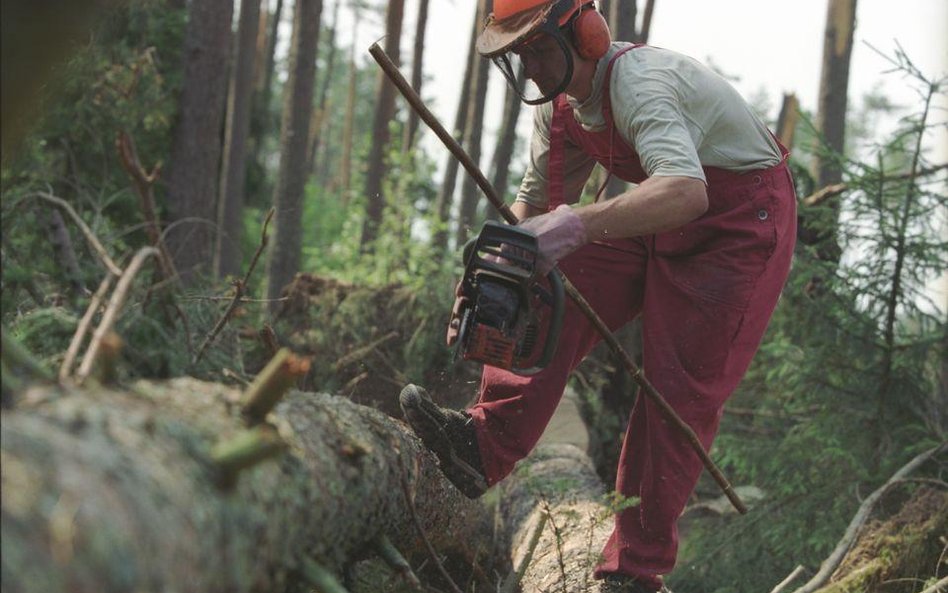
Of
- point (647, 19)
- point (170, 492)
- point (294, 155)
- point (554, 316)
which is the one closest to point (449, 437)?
point (554, 316)

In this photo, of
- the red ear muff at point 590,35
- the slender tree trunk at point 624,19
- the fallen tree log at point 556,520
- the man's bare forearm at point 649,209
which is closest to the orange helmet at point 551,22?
the red ear muff at point 590,35

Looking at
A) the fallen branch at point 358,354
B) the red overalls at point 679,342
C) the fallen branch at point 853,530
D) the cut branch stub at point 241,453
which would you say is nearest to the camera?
the cut branch stub at point 241,453

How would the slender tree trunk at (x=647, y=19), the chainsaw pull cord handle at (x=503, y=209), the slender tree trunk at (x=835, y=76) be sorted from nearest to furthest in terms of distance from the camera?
the chainsaw pull cord handle at (x=503, y=209) → the slender tree trunk at (x=835, y=76) → the slender tree trunk at (x=647, y=19)

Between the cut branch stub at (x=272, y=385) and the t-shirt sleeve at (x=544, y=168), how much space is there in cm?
238

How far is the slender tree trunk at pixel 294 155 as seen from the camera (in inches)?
464

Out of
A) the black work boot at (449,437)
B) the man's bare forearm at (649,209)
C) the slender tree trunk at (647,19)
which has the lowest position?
the black work boot at (449,437)

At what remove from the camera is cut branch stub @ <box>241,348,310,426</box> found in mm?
2215

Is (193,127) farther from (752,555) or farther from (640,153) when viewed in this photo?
(640,153)

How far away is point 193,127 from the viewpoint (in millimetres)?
12180

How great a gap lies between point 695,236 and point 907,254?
314cm

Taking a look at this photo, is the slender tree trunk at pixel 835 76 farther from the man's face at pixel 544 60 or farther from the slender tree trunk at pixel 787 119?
the man's face at pixel 544 60

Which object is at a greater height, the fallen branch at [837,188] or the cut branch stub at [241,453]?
the fallen branch at [837,188]

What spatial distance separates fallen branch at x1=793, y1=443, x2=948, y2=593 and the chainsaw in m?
2.02

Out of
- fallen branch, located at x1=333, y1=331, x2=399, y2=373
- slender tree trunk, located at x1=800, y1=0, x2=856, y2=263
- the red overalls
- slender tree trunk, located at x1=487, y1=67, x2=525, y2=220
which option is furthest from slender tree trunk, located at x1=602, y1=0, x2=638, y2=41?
the red overalls
